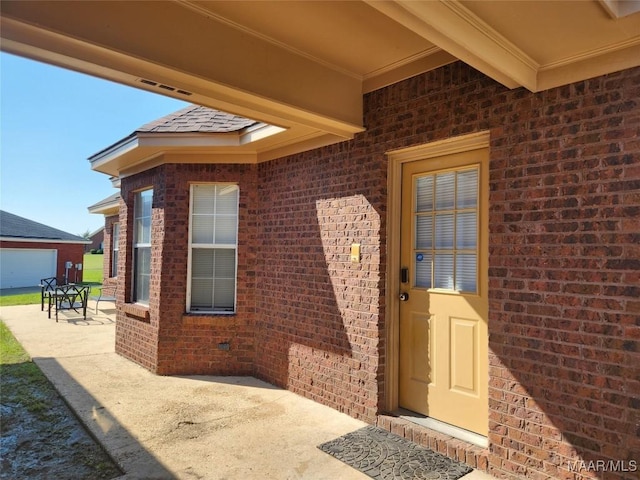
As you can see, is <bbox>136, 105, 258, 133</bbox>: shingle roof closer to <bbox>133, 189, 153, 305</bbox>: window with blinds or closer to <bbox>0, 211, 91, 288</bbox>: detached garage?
<bbox>133, 189, 153, 305</bbox>: window with blinds

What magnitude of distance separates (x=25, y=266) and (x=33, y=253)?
31.5 inches

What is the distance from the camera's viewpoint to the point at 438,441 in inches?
133

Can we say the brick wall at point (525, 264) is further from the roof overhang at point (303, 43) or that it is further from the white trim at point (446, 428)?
the roof overhang at point (303, 43)

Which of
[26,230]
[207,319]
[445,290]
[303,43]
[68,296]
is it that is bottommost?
[68,296]

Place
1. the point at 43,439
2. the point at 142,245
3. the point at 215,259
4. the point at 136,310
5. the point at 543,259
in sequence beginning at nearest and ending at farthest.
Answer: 1. the point at 543,259
2. the point at 43,439
3. the point at 215,259
4. the point at 136,310
5. the point at 142,245

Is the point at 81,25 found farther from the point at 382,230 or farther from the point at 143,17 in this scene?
the point at 382,230

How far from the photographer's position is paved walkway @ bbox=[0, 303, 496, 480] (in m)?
3.16

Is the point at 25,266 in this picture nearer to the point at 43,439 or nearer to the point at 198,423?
the point at 43,439

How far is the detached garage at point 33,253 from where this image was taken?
2152cm

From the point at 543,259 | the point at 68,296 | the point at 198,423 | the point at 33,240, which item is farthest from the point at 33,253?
the point at 543,259

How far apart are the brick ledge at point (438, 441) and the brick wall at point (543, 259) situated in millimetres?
105

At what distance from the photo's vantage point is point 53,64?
9.03 feet

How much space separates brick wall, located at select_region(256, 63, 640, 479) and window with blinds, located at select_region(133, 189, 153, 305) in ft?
12.6

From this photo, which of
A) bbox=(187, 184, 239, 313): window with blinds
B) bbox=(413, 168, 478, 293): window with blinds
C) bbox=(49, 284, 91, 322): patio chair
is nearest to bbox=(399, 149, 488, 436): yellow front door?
bbox=(413, 168, 478, 293): window with blinds
